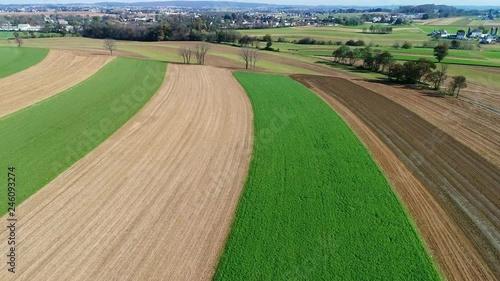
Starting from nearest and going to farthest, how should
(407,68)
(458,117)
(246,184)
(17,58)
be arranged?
(246,184) < (458,117) < (407,68) < (17,58)

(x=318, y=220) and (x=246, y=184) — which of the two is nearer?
(x=318, y=220)

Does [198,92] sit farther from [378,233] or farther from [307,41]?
[307,41]

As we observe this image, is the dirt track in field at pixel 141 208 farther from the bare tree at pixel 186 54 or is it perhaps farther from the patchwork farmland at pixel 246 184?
the bare tree at pixel 186 54

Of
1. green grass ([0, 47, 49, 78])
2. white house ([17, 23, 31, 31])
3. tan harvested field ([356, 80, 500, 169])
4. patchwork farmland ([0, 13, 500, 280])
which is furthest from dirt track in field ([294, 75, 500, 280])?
white house ([17, 23, 31, 31])

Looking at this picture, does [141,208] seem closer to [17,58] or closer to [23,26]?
[17,58]

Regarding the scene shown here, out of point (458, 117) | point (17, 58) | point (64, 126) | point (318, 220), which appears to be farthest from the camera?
point (17, 58)

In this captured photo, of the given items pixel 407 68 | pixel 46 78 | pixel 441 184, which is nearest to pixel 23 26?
pixel 46 78
